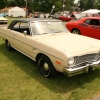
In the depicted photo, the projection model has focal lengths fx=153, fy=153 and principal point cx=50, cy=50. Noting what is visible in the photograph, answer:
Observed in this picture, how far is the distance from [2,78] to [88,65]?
2.25 m

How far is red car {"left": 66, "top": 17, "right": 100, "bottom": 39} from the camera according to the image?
26.1 feet

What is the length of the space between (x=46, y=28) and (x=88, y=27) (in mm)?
4108

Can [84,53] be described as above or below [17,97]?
above

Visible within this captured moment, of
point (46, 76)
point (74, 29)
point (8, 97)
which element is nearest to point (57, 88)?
point (46, 76)

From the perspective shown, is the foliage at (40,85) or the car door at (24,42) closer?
the foliage at (40,85)

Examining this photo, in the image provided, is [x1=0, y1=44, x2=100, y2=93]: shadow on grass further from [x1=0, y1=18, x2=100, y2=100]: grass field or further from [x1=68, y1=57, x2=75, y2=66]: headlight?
[x1=68, y1=57, x2=75, y2=66]: headlight

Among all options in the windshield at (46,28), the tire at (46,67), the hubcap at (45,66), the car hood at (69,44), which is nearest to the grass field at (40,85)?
the tire at (46,67)

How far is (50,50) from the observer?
3.74 meters

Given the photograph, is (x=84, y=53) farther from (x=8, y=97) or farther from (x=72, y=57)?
(x=8, y=97)

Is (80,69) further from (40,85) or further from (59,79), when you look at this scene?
(40,85)

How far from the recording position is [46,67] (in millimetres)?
4051

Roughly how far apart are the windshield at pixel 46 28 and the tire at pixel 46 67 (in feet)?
3.18

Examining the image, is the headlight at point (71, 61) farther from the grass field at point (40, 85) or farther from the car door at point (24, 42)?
the car door at point (24, 42)

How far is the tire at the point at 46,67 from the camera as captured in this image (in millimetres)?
3818
